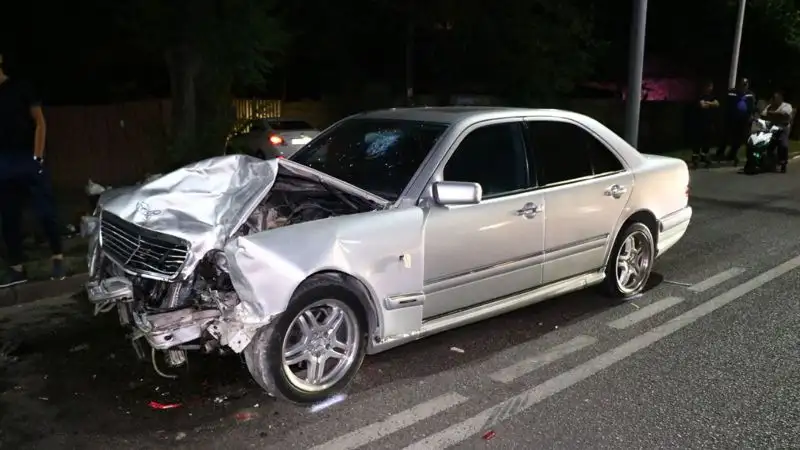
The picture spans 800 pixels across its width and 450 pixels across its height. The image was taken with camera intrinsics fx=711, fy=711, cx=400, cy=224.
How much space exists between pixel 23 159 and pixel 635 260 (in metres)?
5.35

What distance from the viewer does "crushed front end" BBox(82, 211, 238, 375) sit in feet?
11.8

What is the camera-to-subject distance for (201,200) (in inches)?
157

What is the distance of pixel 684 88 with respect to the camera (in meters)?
29.0

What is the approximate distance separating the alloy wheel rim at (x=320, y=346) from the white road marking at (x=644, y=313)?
2224mm

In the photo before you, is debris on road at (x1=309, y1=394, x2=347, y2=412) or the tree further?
the tree

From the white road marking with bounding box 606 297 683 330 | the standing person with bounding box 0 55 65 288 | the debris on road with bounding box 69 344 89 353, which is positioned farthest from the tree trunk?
the white road marking with bounding box 606 297 683 330

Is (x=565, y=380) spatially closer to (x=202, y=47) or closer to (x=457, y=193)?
(x=457, y=193)

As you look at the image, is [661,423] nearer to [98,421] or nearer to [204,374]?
[204,374]

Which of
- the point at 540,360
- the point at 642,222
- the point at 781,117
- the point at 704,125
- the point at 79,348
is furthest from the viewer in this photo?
the point at 704,125

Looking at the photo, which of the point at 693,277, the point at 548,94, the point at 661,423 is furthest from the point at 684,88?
the point at 661,423

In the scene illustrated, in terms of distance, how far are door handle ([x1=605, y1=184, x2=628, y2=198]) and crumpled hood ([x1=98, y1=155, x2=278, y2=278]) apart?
2.66 metres

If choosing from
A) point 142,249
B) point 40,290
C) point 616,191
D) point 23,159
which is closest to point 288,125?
point 23,159

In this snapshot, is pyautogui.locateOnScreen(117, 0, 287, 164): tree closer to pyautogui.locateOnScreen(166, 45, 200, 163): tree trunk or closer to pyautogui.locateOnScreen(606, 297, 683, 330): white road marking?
pyautogui.locateOnScreen(166, 45, 200, 163): tree trunk

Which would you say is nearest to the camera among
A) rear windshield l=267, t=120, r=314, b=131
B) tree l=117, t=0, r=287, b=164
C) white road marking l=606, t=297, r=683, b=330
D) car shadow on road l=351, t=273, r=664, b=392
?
car shadow on road l=351, t=273, r=664, b=392
